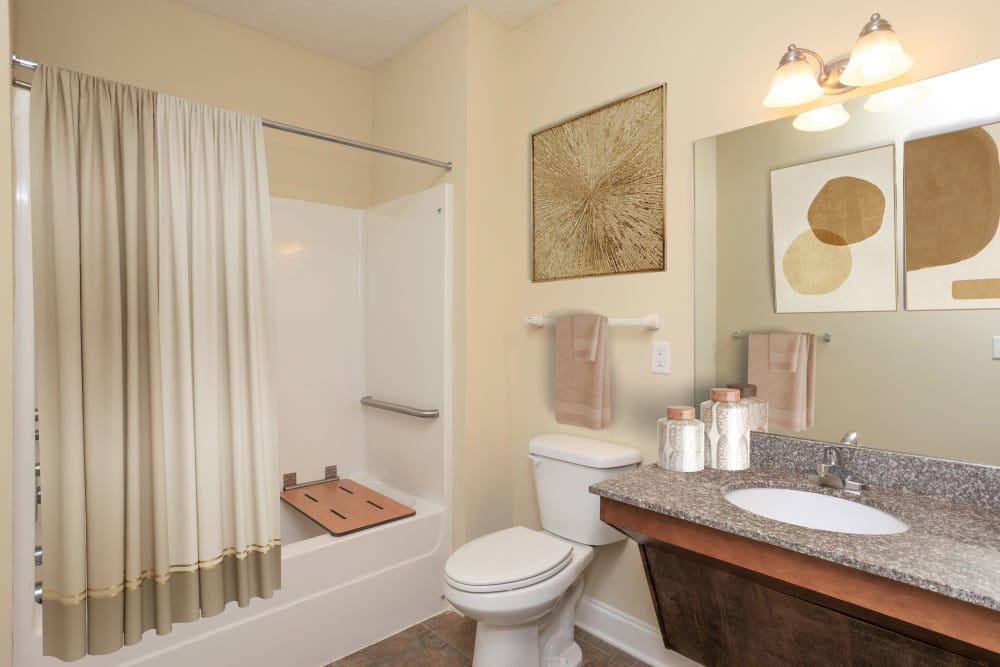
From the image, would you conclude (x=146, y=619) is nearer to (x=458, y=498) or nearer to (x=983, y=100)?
(x=458, y=498)

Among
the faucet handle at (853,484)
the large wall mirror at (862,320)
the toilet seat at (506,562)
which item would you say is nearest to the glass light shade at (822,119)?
the large wall mirror at (862,320)

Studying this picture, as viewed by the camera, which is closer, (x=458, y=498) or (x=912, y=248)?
(x=912, y=248)

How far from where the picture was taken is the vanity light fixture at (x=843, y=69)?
1352 mm

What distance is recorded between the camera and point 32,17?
203cm

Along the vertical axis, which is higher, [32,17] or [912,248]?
[32,17]

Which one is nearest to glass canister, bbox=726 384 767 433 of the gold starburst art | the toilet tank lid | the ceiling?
the toilet tank lid

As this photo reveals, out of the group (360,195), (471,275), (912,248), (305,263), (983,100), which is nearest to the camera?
(983,100)

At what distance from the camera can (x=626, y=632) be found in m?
2.04

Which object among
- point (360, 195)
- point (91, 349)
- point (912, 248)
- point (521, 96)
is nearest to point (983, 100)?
point (912, 248)

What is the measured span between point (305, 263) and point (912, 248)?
8.01ft

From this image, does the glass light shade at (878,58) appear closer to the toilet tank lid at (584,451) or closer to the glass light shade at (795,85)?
the glass light shade at (795,85)

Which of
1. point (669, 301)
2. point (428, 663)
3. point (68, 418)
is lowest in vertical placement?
point (428, 663)

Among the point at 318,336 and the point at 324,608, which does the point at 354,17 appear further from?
the point at 324,608

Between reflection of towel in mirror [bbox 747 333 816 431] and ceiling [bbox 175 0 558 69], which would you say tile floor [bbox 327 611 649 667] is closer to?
reflection of towel in mirror [bbox 747 333 816 431]
